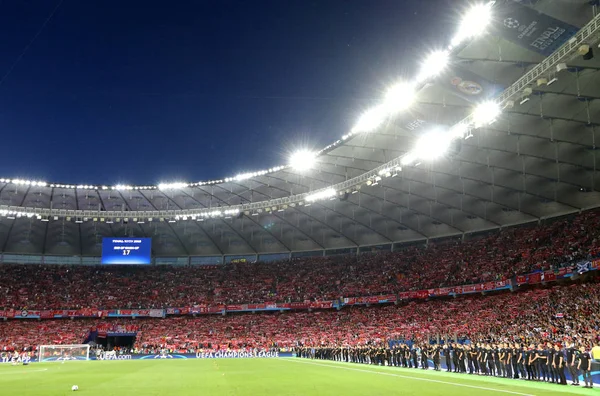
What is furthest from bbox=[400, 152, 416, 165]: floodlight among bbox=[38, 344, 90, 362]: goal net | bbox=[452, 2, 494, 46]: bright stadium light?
bbox=[38, 344, 90, 362]: goal net

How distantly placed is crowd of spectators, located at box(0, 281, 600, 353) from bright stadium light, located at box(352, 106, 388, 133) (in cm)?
1713

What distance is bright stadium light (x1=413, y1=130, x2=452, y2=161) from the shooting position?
33181mm

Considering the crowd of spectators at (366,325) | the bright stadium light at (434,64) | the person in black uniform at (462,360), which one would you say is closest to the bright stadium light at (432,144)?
the bright stadium light at (434,64)

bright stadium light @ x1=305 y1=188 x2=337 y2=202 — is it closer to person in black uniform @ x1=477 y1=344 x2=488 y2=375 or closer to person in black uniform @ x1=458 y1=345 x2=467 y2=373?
person in black uniform @ x1=458 y1=345 x2=467 y2=373

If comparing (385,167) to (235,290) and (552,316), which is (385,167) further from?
(235,290)

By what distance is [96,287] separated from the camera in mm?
67438

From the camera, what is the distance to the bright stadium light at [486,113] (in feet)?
93.2

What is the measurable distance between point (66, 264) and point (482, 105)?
204 ft

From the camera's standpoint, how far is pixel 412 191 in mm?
48344

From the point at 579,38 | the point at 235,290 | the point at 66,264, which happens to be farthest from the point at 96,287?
Answer: the point at 579,38

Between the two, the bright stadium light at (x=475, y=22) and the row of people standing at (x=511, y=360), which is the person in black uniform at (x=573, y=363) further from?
the bright stadium light at (x=475, y=22)

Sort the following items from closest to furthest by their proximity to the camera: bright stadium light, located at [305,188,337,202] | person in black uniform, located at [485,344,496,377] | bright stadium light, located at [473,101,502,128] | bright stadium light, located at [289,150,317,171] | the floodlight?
person in black uniform, located at [485,344,496,377] → bright stadium light, located at [473,101,502,128] → the floodlight → bright stadium light, located at [289,150,317,171] → bright stadium light, located at [305,188,337,202]

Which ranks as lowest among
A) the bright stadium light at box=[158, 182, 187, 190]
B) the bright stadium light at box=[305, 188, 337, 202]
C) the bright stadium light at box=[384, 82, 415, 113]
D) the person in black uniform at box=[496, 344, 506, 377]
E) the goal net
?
the goal net

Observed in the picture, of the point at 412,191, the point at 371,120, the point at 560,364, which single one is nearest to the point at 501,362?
the point at 560,364
